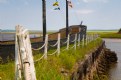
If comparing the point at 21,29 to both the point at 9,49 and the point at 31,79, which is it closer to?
the point at 31,79

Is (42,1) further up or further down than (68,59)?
further up

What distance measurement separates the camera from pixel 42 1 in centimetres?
2777

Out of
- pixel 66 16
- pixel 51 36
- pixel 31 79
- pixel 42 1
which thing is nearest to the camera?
pixel 31 79

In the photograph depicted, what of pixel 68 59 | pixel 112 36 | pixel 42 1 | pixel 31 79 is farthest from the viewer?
pixel 112 36

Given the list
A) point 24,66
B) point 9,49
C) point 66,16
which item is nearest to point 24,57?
point 24,66

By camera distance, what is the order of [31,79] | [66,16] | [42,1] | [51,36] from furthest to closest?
1. [51,36]
2. [66,16]
3. [42,1]
4. [31,79]

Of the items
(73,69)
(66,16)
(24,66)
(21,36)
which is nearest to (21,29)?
(21,36)

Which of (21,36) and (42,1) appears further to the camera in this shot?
(42,1)

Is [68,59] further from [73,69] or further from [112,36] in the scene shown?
[112,36]

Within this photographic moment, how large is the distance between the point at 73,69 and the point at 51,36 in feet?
99.0

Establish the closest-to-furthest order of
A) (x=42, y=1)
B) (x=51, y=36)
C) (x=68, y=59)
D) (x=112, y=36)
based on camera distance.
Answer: (x=68, y=59) < (x=42, y=1) < (x=51, y=36) < (x=112, y=36)

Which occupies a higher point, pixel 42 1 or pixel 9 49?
pixel 42 1

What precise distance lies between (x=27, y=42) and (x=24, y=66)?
447mm

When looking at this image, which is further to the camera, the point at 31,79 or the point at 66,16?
the point at 66,16
